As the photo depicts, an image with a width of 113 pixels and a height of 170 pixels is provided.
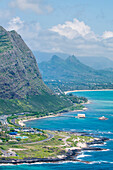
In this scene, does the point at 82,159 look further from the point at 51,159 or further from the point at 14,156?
Answer: the point at 14,156

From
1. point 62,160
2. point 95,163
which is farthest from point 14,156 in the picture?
point 95,163

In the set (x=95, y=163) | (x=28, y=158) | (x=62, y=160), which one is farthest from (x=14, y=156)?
(x=95, y=163)

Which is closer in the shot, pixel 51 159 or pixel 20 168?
pixel 20 168

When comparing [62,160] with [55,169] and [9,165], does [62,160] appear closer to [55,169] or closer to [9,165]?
[55,169]

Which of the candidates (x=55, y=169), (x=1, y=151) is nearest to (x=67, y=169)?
Answer: (x=55, y=169)

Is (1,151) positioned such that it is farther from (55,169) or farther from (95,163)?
(95,163)

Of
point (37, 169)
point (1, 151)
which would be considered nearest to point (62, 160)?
point (37, 169)

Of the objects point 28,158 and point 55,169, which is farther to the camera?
point 28,158
